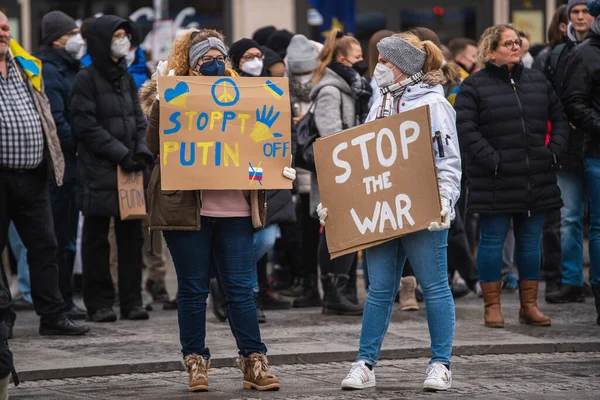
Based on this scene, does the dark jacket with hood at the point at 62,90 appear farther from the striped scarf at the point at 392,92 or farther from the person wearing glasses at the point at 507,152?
the striped scarf at the point at 392,92

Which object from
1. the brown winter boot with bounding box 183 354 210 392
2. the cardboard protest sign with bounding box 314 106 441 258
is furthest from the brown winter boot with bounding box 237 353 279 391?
the cardboard protest sign with bounding box 314 106 441 258

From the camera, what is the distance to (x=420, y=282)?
7.18 metres

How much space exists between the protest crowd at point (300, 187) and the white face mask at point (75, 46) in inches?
1.2

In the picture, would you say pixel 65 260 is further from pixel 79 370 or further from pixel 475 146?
pixel 475 146

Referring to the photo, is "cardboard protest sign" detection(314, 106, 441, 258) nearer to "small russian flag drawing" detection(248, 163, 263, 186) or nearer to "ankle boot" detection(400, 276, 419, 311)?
"small russian flag drawing" detection(248, 163, 263, 186)

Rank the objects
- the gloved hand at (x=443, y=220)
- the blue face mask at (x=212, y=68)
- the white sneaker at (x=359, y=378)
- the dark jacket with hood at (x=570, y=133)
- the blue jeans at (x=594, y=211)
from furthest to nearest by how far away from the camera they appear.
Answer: the dark jacket with hood at (x=570, y=133)
the blue jeans at (x=594, y=211)
the blue face mask at (x=212, y=68)
the white sneaker at (x=359, y=378)
the gloved hand at (x=443, y=220)

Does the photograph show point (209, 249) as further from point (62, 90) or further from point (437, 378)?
point (62, 90)

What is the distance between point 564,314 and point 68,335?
3731 millimetres

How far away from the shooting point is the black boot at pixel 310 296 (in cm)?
1094

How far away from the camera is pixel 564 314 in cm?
1009

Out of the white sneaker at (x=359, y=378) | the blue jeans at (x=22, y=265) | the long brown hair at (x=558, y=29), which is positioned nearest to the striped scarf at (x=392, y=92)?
the white sneaker at (x=359, y=378)

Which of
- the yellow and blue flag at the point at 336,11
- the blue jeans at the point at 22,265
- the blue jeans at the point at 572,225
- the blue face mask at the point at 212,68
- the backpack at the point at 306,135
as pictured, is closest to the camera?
the blue face mask at the point at 212,68

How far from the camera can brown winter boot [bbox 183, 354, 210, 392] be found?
717cm

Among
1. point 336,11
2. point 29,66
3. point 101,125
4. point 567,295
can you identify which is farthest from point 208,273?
point 336,11
